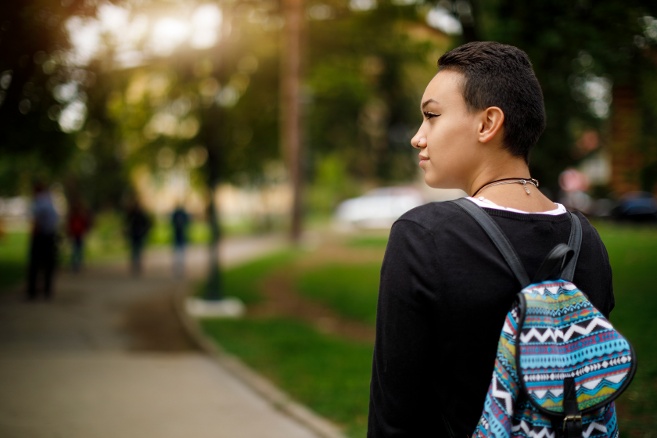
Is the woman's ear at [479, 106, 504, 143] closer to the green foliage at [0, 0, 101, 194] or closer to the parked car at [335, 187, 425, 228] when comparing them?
the green foliage at [0, 0, 101, 194]

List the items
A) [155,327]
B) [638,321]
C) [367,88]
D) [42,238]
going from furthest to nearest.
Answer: [367,88] < [42,238] < [155,327] < [638,321]

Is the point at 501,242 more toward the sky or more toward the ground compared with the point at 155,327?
more toward the sky

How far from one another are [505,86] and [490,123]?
0.09 metres

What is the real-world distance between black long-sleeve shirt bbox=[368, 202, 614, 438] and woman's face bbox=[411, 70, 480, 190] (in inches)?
6.0

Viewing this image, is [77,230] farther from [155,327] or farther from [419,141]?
[419,141]

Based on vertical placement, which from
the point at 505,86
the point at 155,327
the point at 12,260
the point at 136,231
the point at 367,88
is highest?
the point at 367,88

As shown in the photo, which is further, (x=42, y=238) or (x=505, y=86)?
(x=42, y=238)

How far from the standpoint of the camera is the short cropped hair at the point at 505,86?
6.00ft

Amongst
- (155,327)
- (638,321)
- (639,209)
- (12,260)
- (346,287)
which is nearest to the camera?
(638,321)

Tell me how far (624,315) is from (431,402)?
26.5ft

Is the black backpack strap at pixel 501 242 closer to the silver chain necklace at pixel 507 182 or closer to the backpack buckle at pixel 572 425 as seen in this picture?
the silver chain necklace at pixel 507 182

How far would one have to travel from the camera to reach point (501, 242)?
1.75m

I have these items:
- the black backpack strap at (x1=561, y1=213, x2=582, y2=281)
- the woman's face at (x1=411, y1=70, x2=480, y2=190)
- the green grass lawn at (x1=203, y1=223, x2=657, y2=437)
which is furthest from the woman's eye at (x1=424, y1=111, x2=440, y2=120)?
the green grass lawn at (x1=203, y1=223, x2=657, y2=437)

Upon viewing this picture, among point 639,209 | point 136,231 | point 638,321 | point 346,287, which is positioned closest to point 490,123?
point 638,321
